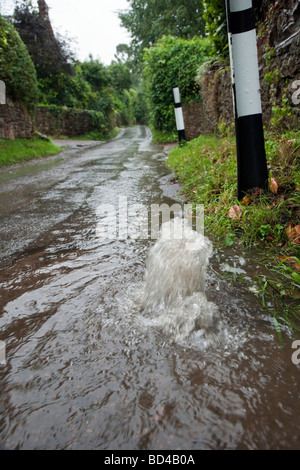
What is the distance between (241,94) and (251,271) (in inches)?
55.9

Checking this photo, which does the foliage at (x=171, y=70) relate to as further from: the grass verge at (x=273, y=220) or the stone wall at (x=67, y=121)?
the stone wall at (x=67, y=121)

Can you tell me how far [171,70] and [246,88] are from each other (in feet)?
30.8

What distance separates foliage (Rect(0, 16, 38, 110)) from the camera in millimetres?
9453

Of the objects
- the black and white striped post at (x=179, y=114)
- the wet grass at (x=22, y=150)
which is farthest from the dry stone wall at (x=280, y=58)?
the wet grass at (x=22, y=150)

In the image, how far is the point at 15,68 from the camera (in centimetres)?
985

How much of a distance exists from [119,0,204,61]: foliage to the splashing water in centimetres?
1977

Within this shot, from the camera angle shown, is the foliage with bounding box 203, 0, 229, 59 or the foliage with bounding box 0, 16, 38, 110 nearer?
the foliage with bounding box 203, 0, 229, 59

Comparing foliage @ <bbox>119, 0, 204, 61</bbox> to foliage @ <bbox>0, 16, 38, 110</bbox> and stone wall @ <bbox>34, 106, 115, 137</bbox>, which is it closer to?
stone wall @ <bbox>34, 106, 115, 137</bbox>

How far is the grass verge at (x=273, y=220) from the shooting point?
152 centimetres

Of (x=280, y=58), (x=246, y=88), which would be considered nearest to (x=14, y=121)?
(x=280, y=58)

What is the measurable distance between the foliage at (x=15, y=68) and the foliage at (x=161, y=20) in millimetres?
10118

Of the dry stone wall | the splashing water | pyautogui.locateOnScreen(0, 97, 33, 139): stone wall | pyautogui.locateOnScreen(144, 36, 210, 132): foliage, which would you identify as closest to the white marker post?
pyautogui.locateOnScreen(0, 97, 33, 139): stone wall

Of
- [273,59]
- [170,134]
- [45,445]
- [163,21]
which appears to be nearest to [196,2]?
[163,21]

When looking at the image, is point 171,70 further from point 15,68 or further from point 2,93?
point 2,93
